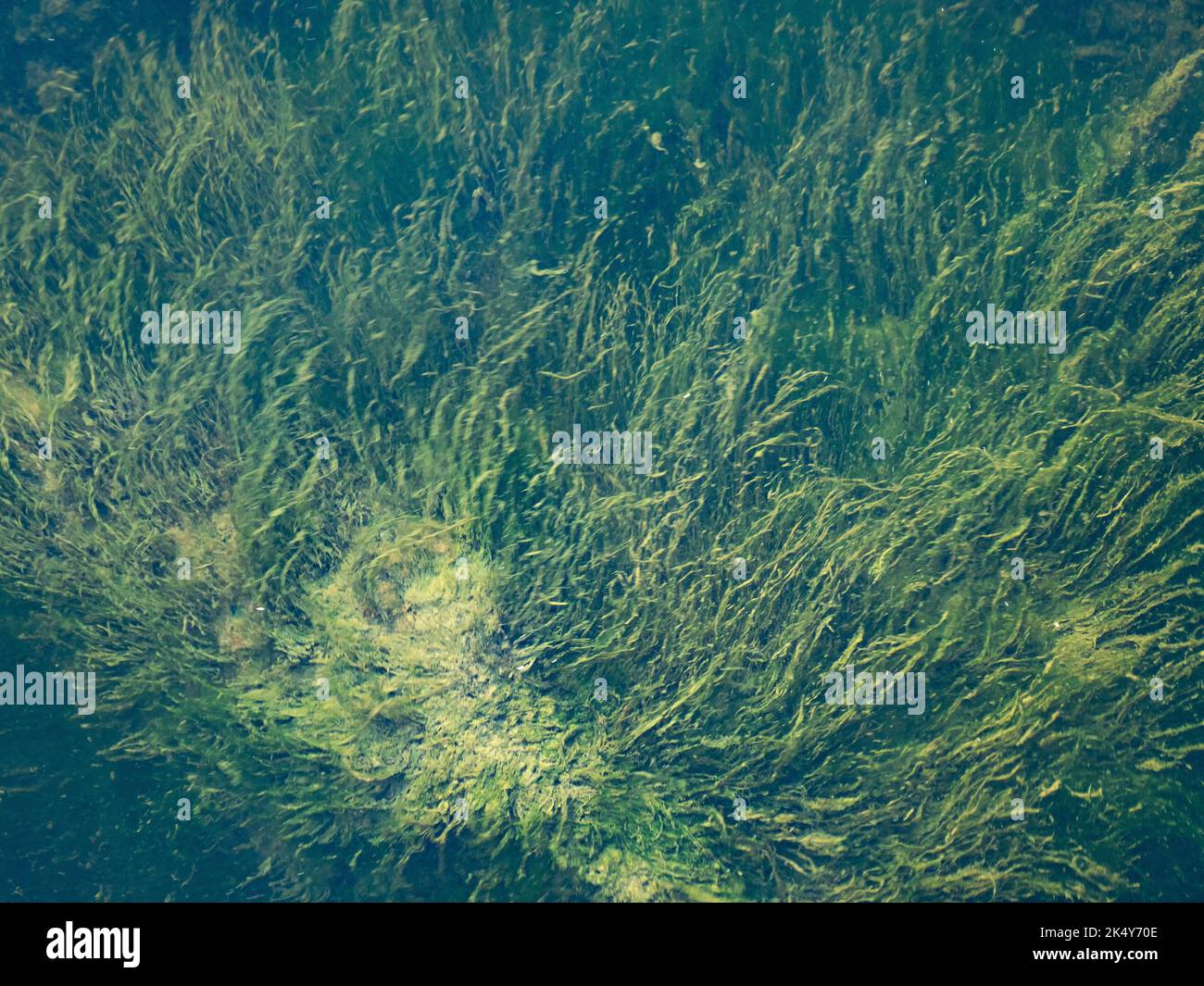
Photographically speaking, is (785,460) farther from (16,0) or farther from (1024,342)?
(16,0)

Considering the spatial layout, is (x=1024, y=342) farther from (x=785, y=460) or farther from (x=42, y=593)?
(x=42, y=593)

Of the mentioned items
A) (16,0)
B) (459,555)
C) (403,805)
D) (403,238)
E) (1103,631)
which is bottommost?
(403,805)

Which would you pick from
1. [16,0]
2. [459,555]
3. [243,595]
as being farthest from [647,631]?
[16,0]

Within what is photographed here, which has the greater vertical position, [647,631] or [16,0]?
[16,0]

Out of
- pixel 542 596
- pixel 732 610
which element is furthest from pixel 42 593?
pixel 732 610

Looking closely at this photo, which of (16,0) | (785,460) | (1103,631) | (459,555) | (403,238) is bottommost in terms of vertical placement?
(1103,631)

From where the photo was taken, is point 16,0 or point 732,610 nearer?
point 732,610
